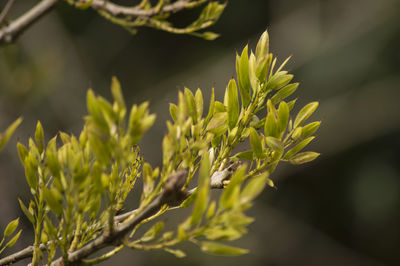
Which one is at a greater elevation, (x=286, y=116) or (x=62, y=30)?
(x=62, y=30)

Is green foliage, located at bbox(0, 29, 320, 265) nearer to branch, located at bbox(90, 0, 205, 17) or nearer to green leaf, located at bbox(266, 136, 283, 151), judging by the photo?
green leaf, located at bbox(266, 136, 283, 151)

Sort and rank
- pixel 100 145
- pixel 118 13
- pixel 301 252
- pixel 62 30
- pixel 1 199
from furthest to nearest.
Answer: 1. pixel 301 252
2. pixel 62 30
3. pixel 1 199
4. pixel 118 13
5. pixel 100 145

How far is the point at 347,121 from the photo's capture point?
3.25 metres

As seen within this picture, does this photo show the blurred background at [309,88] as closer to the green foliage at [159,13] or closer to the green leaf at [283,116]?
the green foliage at [159,13]

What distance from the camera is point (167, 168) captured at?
30cm

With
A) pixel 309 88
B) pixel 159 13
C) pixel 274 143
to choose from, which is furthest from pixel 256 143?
pixel 309 88

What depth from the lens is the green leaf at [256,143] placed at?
326 millimetres

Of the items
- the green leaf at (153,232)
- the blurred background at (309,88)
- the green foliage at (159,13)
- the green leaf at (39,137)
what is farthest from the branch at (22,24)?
the blurred background at (309,88)

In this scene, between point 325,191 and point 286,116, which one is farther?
point 325,191

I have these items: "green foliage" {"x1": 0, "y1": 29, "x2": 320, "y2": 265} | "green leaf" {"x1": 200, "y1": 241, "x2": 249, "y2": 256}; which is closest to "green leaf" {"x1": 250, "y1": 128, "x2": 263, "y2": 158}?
"green foliage" {"x1": 0, "y1": 29, "x2": 320, "y2": 265}

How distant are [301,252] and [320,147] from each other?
0.85 meters

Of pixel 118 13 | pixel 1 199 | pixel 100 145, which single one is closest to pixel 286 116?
pixel 100 145

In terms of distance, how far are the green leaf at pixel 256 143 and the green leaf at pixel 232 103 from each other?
0.04m

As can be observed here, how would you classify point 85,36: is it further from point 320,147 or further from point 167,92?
point 320,147
